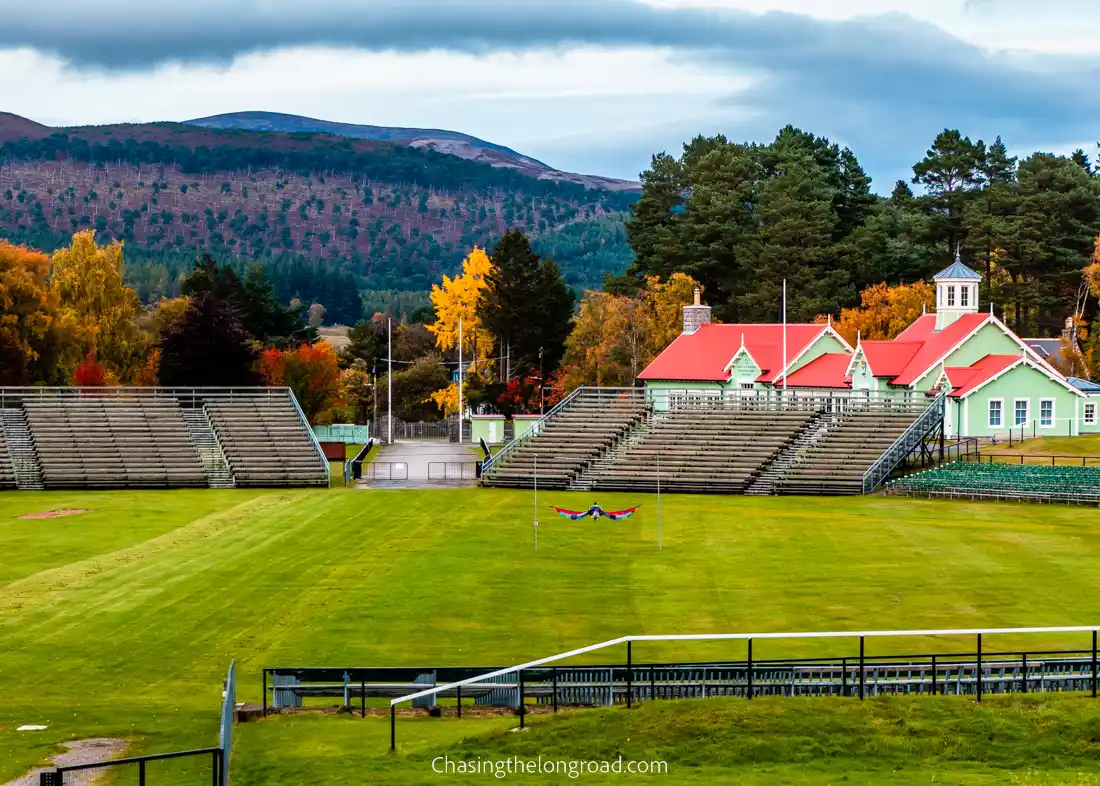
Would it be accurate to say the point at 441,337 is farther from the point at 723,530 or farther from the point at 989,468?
the point at 723,530

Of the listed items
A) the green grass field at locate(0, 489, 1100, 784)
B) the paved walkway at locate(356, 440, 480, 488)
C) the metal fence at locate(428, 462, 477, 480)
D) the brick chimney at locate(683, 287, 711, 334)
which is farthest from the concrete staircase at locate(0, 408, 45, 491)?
the brick chimney at locate(683, 287, 711, 334)

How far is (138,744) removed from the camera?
23906 millimetres

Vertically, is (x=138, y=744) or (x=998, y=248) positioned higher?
(x=998, y=248)

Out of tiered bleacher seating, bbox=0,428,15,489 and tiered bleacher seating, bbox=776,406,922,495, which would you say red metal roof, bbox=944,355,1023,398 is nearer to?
tiered bleacher seating, bbox=776,406,922,495

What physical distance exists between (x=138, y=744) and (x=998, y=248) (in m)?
104

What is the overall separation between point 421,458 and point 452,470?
17.1 feet

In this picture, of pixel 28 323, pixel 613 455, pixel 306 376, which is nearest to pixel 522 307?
pixel 306 376

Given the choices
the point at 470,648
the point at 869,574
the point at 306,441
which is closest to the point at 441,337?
the point at 306,441

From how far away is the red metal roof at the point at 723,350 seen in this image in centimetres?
8388

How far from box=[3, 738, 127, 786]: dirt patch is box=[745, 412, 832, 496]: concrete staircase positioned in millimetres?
43652

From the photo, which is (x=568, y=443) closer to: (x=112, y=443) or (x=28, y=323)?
(x=112, y=443)

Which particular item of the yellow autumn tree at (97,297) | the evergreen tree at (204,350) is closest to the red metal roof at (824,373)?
the evergreen tree at (204,350)

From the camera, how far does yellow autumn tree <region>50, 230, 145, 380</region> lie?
9681 centimetres

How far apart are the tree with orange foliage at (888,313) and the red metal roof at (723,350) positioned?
15.6 meters
